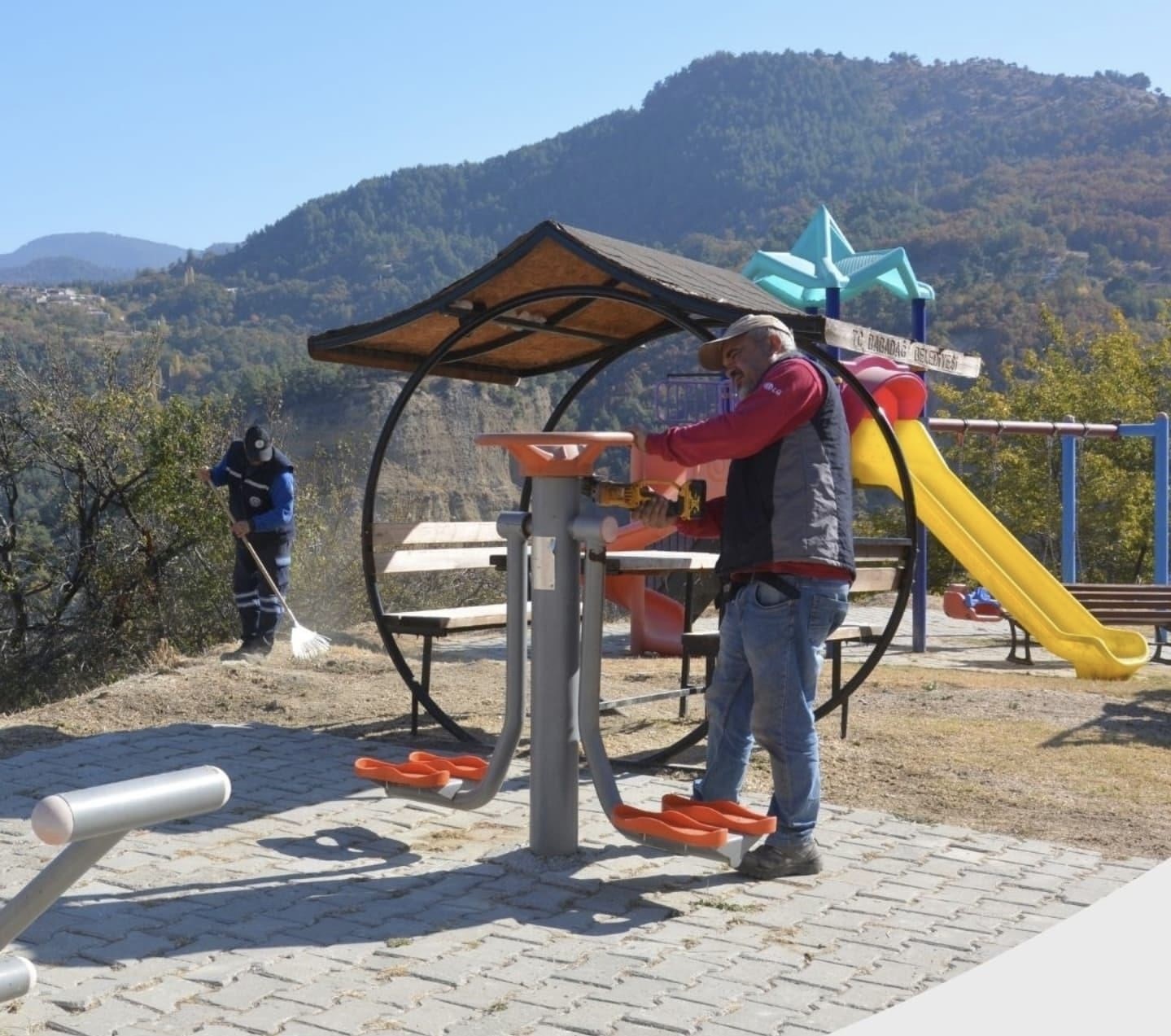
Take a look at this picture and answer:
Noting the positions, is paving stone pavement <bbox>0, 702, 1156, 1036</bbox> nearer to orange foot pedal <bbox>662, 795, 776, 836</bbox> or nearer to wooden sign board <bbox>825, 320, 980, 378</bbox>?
orange foot pedal <bbox>662, 795, 776, 836</bbox>

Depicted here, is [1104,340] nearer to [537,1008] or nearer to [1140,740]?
[1140,740]

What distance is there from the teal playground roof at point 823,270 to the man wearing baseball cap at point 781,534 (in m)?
10.1

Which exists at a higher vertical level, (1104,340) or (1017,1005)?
(1104,340)

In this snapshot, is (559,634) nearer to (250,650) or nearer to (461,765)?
(461,765)

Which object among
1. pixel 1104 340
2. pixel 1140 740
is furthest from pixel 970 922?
pixel 1104 340

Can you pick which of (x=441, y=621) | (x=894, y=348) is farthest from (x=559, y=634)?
(x=894, y=348)

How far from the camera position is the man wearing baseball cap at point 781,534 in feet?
16.0

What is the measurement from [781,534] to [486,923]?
1.55m

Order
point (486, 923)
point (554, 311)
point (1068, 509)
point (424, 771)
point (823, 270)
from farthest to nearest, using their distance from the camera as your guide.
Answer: point (823, 270) → point (1068, 509) → point (554, 311) → point (424, 771) → point (486, 923)

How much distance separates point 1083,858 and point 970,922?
1.02 metres

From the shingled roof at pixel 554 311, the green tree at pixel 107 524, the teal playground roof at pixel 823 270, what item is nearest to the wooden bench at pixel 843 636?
the shingled roof at pixel 554 311

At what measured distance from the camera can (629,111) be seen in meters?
174

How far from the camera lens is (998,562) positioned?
11789mm

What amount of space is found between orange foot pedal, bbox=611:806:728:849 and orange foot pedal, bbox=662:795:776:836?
0.03m
